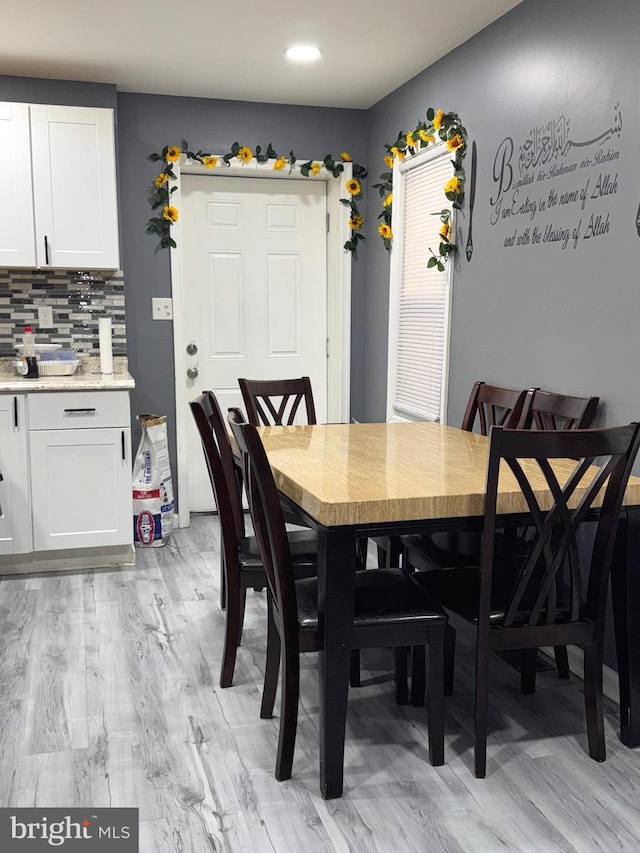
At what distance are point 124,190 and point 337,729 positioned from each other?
3267 mm

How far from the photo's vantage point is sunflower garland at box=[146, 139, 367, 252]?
169 inches

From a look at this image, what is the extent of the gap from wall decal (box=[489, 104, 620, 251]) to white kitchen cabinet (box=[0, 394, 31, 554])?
229 cm

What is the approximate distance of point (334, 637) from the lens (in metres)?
1.92

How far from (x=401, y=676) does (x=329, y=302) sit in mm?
2845

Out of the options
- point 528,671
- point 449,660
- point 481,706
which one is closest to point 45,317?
point 449,660

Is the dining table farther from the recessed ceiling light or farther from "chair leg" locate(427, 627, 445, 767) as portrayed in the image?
the recessed ceiling light

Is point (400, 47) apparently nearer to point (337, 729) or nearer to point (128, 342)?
point (128, 342)

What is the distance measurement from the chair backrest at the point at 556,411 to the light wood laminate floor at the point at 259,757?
864mm

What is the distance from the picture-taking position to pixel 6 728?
2.34 m

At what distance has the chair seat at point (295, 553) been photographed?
2.50 m

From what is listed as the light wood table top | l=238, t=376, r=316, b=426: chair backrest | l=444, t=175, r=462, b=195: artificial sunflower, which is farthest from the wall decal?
l=238, t=376, r=316, b=426: chair backrest

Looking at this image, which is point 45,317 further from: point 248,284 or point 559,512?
point 559,512

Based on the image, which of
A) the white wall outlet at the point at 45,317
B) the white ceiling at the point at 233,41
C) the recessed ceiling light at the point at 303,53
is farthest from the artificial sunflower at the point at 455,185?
the white wall outlet at the point at 45,317

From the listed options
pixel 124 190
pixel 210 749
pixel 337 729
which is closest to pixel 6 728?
pixel 210 749
